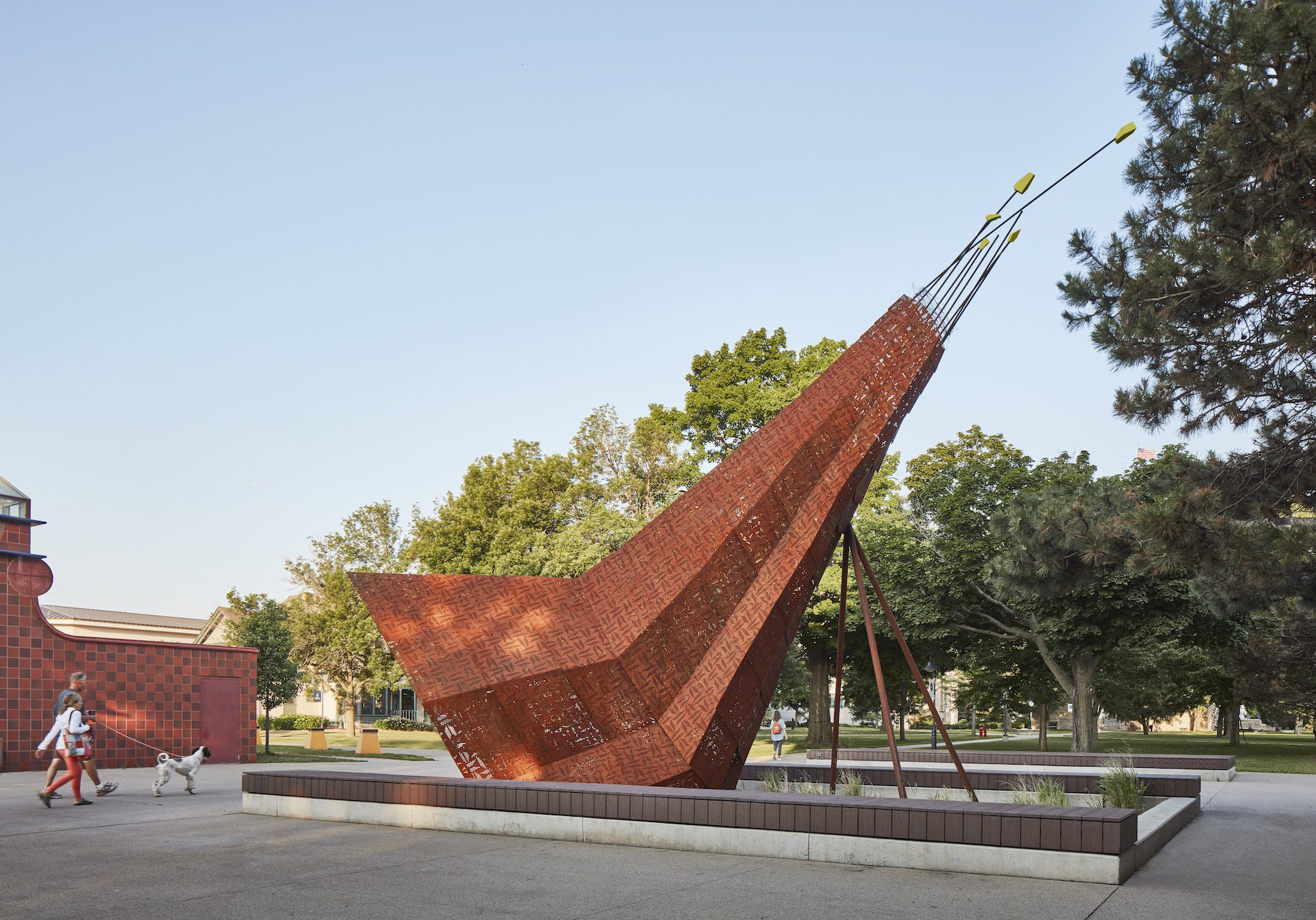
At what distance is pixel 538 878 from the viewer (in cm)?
750

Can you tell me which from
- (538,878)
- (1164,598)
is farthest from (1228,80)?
(1164,598)

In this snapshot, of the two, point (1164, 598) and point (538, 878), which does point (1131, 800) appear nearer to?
point (538, 878)

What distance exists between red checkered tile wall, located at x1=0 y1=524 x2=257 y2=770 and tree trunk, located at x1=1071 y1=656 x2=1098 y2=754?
2105 centimetres

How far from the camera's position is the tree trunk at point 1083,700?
27047 millimetres

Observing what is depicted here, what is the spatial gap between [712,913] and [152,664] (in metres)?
20.4

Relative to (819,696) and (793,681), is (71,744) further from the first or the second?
(793,681)

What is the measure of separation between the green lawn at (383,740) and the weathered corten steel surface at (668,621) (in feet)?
75.4

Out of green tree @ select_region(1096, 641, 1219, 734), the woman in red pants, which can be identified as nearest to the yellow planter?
the woman in red pants

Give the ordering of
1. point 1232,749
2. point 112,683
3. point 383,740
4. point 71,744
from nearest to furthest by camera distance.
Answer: point 71,744, point 112,683, point 1232,749, point 383,740

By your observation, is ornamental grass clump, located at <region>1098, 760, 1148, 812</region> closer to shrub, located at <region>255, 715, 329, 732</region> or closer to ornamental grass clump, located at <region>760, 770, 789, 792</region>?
ornamental grass clump, located at <region>760, 770, 789, 792</region>

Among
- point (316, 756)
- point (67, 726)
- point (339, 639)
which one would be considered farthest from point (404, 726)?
point (67, 726)

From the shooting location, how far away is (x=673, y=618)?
11.1 m

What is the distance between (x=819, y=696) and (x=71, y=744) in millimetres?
23275

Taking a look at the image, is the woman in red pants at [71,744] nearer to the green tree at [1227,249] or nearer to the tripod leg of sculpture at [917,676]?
the tripod leg of sculpture at [917,676]
